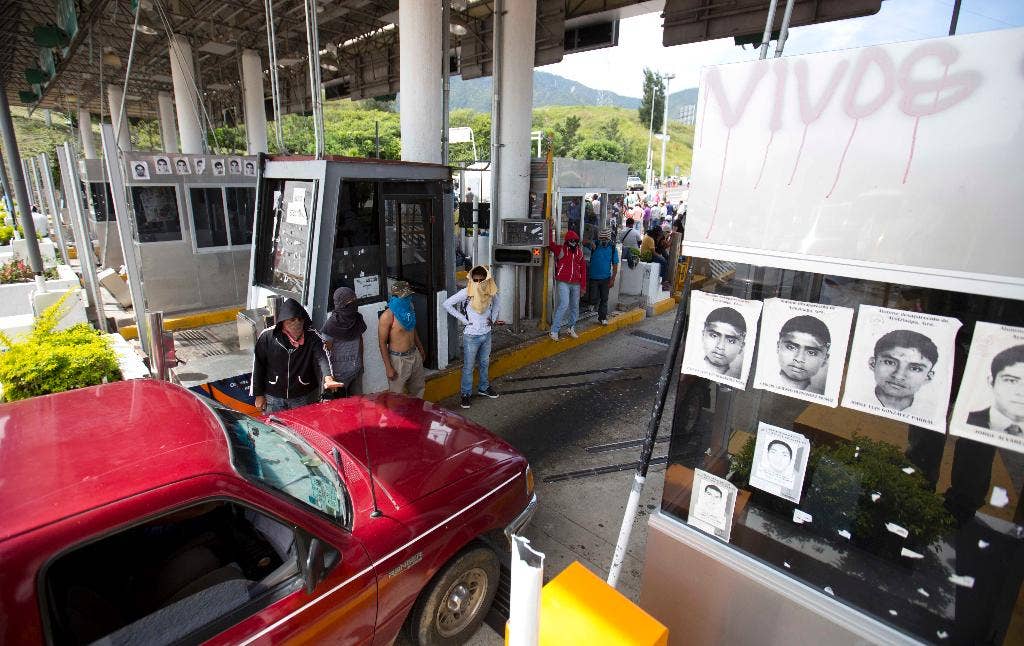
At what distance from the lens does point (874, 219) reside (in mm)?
1896

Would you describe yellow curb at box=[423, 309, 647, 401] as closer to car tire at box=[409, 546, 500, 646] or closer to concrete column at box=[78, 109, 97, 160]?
car tire at box=[409, 546, 500, 646]

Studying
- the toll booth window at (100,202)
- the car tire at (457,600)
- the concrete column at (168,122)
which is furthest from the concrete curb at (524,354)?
the concrete column at (168,122)

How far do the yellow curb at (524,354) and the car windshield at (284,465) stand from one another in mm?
3792

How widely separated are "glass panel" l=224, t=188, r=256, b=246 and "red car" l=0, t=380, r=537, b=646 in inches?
339

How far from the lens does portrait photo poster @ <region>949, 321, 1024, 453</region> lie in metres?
1.70

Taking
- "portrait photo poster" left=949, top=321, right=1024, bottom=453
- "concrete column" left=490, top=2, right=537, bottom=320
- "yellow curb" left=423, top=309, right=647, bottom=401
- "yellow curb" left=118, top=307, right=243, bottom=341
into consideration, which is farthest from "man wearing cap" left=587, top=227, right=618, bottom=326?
"portrait photo poster" left=949, top=321, right=1024, bottom=453

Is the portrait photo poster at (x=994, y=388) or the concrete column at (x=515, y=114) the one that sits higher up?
the concrete column at (x=515, y=114)

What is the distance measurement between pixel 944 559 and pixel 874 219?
1.35 m

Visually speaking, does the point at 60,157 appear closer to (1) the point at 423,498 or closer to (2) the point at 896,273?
(1) the point at 423,498

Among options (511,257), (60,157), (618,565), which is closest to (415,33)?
(511,257)

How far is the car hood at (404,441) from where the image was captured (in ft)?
10.1

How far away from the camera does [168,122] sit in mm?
27047

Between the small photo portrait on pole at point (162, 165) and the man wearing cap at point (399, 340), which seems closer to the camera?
the man wearing cap at point (399, 340)

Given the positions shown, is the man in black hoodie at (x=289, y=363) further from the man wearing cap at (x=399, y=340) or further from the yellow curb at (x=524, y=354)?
the yellow curb at (x=524, y=354)
